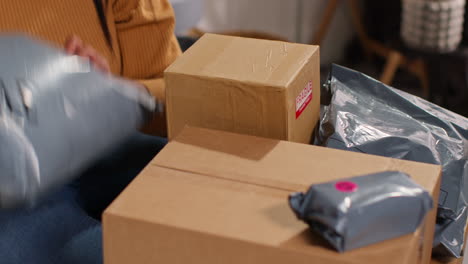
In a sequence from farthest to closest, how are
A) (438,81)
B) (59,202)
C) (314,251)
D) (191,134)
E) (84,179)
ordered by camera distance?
(438,81)
(84,179)
(59,202)
(191,134)
(314,251)

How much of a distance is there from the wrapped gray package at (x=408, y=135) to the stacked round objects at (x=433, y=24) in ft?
4.46

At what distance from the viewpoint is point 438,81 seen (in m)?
2.86

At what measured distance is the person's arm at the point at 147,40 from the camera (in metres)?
1.54

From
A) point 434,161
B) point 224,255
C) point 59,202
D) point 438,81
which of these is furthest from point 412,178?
point 438,81

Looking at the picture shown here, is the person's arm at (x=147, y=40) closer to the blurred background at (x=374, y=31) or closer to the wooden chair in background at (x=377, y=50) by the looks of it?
the blurred background at (x=374, y=31)

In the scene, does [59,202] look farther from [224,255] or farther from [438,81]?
[438,81]

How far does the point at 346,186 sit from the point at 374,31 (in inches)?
107

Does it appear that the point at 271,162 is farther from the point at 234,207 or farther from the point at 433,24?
the point at 433,24

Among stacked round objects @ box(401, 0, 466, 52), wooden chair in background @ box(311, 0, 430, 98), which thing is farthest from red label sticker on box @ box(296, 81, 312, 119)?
wooden chair in background @ box(311, 0, 430, 98)

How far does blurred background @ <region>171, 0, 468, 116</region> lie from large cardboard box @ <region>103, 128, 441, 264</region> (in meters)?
1.12

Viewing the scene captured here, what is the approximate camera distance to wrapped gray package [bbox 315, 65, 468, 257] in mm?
1198

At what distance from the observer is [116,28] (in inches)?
61.9

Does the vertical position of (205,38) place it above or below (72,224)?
above

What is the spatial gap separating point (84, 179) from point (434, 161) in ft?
2.21
